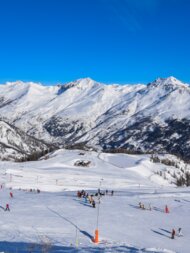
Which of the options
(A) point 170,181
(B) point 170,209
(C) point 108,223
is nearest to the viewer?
(C) point 108,223

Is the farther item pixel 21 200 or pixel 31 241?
pixel 21 200

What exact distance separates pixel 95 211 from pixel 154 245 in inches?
737

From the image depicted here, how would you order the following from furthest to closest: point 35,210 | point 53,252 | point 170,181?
point 170,181 < point 35,210 < point 53,252

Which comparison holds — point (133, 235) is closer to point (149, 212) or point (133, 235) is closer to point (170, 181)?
point (149, 212)

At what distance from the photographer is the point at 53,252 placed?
2547cm

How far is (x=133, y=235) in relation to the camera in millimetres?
38375

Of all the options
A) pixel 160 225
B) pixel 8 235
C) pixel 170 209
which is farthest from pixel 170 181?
pixel 8 235

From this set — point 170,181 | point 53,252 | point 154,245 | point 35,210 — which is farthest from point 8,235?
point 170,181

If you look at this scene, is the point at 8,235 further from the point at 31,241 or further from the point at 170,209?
the point at 170,209

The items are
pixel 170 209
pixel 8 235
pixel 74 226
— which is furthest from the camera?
pixel 170 209

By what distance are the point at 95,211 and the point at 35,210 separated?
7233 millimetres

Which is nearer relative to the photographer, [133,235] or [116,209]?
[133,235]

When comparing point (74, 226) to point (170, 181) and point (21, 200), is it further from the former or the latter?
point (170, 181)

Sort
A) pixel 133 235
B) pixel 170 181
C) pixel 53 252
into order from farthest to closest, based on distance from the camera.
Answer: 1. pixel 170 181
2. pixel 133 235
3. pixel 53 252
